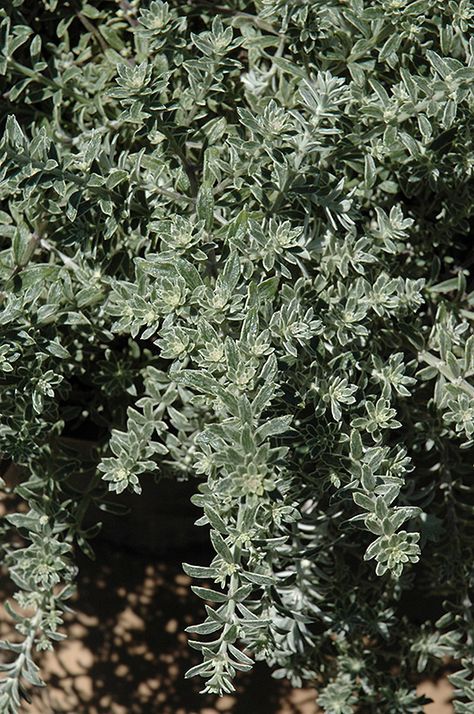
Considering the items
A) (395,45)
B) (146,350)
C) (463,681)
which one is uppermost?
(395,45)

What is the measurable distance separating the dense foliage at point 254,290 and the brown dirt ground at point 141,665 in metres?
0.26

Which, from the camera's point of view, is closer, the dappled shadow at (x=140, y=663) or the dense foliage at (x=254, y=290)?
the dense foliage at (x=254, y=290)

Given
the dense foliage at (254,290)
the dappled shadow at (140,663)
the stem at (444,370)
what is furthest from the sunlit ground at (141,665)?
the stem at (444,370)

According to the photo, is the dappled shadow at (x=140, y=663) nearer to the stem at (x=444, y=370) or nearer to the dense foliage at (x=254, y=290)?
the dense foliage at (x=254, y=290)

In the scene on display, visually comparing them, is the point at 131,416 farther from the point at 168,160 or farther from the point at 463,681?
the point at 463,681

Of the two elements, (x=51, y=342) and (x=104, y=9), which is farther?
(x=104, y=9)

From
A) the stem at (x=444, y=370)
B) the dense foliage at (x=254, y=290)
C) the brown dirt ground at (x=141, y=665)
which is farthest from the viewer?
the brown dirt ground at (x=141, y=665)

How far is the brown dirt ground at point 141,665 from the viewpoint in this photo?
4.69 feet

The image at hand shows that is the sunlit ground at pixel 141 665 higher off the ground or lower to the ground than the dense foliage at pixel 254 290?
lower

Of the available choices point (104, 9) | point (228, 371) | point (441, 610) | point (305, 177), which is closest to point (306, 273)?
point (305, 177)

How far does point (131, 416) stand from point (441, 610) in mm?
729

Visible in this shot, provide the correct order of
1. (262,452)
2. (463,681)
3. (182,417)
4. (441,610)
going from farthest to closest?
1. (441,610)
2. (463,681)
3. (182,417)
4. (262,452)

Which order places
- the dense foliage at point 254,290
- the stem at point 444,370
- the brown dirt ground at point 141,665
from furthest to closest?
the brown dirt ground at point 141,665
the stem at point 444,370
the dense foliage at point 254,290

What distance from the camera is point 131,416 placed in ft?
3.32
